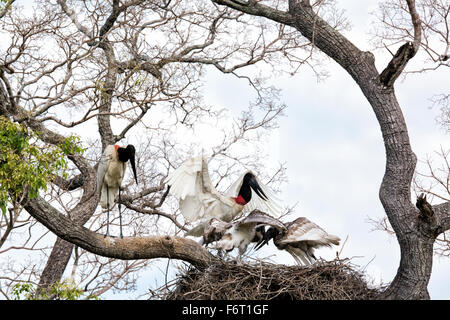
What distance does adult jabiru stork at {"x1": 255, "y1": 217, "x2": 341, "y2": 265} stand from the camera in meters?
7.61

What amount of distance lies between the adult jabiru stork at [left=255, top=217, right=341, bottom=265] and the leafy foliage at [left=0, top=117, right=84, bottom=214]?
2.54 m

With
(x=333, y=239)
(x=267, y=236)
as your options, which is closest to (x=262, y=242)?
(x=267, y=236)

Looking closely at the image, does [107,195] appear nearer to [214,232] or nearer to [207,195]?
[207,195]

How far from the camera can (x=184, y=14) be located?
11.3 meters

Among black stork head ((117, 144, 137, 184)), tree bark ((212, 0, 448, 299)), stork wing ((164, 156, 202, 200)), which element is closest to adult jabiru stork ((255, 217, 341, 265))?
tree bark ((212, 0, 448, 299))

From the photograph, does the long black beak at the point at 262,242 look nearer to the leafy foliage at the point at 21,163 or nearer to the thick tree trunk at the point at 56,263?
the leafy foliage at the point at 21,163

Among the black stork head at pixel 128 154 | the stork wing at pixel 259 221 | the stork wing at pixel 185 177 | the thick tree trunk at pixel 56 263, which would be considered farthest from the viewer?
the thick tree trunk at pixel 56 263

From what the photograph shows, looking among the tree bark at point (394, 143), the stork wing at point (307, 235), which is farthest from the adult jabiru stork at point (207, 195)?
the tree bark at point (394, 143)

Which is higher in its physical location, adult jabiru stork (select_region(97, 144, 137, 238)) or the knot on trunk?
adult jabiru stork (select_region(97, 144, 137, 238))

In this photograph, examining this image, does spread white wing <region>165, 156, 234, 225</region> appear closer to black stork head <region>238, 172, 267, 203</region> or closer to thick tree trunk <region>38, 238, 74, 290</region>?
black stork head <region>238, 172, 267, 203</region>

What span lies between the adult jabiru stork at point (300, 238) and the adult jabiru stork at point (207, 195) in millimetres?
832

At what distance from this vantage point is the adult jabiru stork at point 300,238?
7609 mm

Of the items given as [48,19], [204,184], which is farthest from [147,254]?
[48,19]

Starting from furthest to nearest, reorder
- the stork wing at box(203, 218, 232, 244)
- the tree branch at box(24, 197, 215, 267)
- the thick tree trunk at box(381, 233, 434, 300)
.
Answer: the stork wing at box(203, 218, 232, 244), the thick tree trunk at box(381, 233, 434, 300), the tree branch at box(24, 197, 215, 267)
